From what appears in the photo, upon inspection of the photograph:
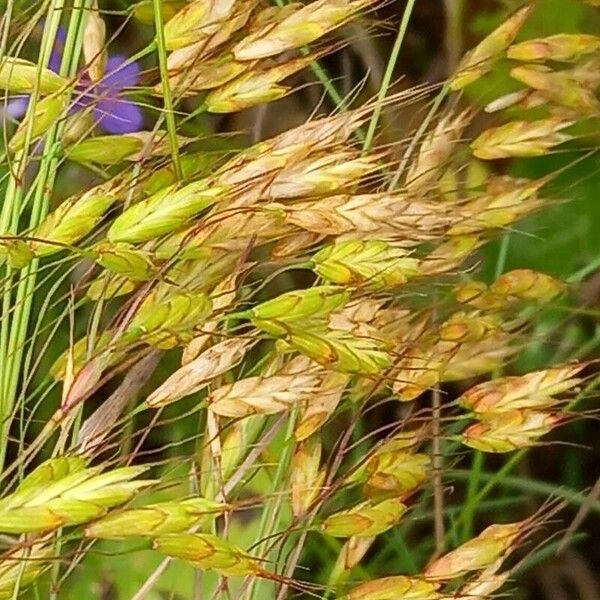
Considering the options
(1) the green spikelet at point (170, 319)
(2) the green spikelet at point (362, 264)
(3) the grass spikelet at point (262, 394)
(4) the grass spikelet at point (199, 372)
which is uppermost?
(2) the green spikelet at point (362, 264)

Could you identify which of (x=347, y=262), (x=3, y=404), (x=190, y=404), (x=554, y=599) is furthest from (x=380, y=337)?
→ (x=554, y=599)

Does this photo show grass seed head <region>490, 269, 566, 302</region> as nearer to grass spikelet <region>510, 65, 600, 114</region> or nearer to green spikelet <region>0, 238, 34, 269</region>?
grass spikelet <region>510, 65, 600, 114</region>

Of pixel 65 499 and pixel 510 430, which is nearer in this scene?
pixel 65 499

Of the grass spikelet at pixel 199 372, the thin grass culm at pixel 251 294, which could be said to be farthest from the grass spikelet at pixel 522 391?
the grass spikelet at pixel 199 372

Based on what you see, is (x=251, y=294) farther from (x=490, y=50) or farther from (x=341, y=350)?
(x=490, y=50)

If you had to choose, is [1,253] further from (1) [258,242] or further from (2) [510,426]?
(2) [510,426]

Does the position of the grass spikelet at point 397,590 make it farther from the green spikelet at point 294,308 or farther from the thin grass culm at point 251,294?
the green spikelet at point 294,308

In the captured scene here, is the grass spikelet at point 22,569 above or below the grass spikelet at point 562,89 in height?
below

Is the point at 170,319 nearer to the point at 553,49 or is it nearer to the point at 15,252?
the point at 15,252

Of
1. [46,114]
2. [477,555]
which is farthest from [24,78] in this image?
[477,555]

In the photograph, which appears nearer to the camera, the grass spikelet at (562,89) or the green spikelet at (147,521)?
the green spikelet at (147,521)

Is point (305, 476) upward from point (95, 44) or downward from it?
downward
